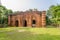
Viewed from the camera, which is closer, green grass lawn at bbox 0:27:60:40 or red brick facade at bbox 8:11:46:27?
green grass lawn at bbox 0:27:60:40

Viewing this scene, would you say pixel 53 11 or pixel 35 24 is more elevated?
pixel 53 11

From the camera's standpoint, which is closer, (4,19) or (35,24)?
(35,24)

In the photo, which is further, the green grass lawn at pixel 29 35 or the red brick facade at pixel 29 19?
the red brick facade at pixel 29 19

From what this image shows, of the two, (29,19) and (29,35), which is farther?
(29,19)

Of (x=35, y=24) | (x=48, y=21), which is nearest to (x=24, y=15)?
(x=35, y=24)

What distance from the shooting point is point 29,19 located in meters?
43.2

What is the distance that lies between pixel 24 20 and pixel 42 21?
19.0 feet

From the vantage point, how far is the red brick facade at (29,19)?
134 feet

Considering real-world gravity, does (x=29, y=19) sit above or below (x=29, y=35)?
above

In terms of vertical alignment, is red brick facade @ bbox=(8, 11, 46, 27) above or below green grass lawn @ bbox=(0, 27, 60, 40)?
above

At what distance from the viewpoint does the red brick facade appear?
40975 mm

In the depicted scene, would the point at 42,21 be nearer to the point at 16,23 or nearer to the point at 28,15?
the point at 28,15

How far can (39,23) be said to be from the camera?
137 feet

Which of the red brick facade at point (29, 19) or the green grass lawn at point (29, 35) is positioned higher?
the red brick facade at point (29, 19)
